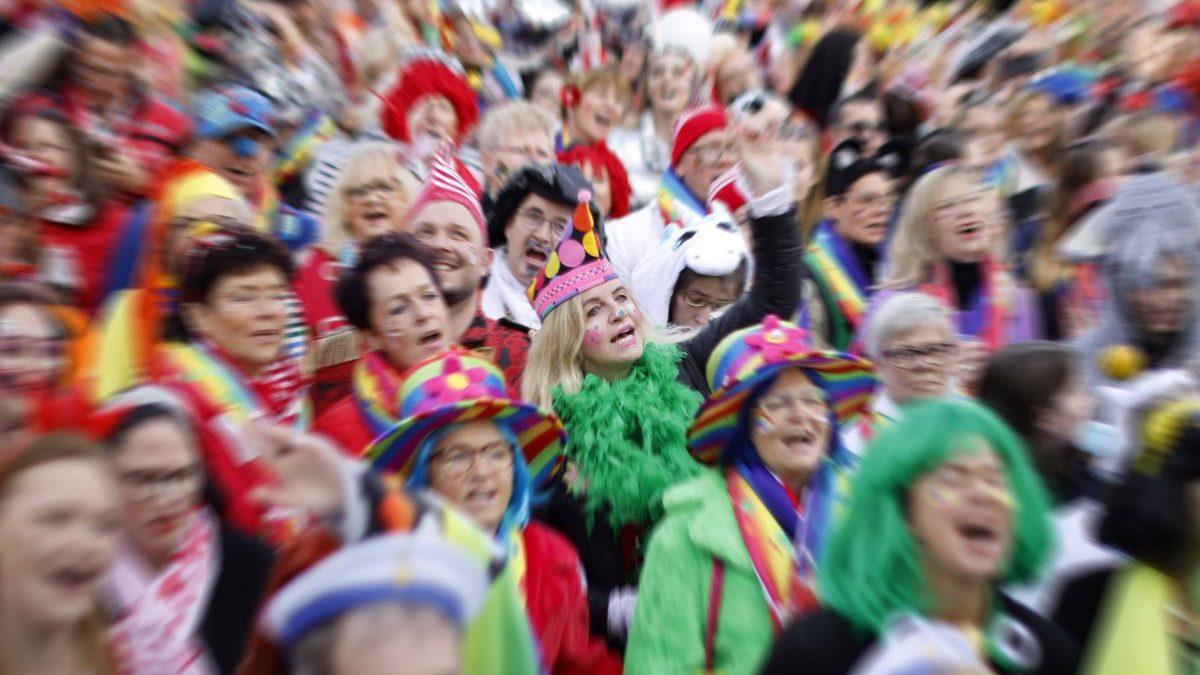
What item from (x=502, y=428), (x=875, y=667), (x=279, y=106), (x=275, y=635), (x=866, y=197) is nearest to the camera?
(x=275, y=635)

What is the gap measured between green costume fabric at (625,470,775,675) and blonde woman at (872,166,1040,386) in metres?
1.75

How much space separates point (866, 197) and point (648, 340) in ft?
5.36

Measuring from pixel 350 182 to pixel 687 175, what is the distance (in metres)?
1.82

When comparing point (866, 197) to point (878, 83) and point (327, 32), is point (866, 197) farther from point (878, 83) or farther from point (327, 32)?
point (327, 32)

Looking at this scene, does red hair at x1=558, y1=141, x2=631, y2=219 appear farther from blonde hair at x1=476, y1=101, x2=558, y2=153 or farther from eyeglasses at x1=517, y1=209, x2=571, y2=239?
eyeglasses at x1=517, y1=209, x2=571, y2=239

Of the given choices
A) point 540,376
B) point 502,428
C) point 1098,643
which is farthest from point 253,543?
point 1098,643

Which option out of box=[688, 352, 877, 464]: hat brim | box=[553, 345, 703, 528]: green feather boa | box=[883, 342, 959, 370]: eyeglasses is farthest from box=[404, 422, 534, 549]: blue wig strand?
box=[883, 342, 959, 370]: eyeglasses

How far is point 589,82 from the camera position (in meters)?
6.45

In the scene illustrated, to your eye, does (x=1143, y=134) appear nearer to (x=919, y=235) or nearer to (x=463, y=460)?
(x=919, y=235)

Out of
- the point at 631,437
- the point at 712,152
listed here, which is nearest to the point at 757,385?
the point at 631,437

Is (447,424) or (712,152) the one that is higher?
(712,152)

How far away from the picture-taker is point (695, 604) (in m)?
2.56

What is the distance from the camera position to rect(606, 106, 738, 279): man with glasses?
201 inches

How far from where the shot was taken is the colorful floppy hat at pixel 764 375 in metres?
2.77
